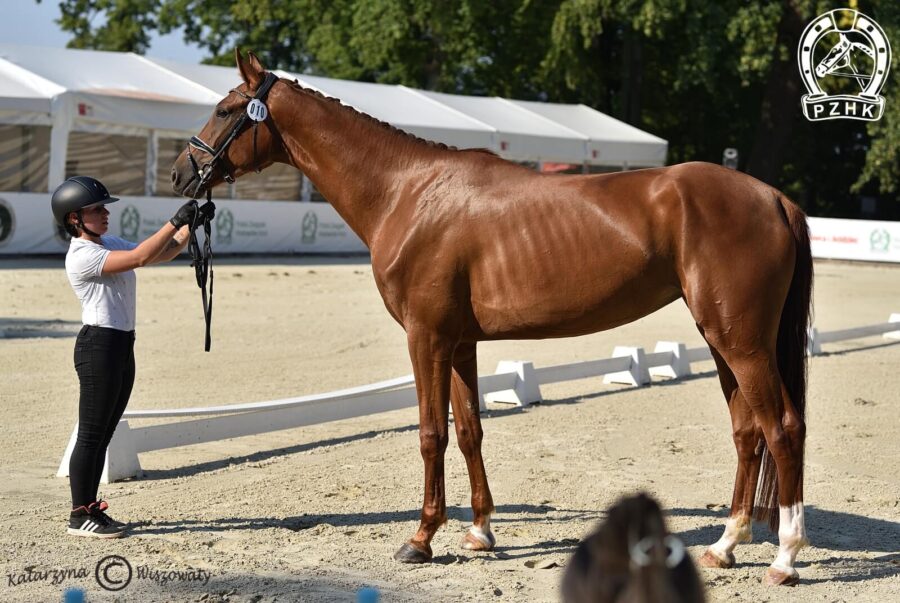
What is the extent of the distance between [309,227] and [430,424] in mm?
21595

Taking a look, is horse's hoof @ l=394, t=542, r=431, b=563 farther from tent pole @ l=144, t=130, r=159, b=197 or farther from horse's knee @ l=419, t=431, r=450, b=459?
tent pole @ l=144, t=130, r=159, b=197

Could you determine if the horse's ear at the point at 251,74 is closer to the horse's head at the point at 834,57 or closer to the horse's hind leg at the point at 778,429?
the horse's hind leg at the point at 778,429

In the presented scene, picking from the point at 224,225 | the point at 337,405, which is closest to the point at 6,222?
the point at 224,225

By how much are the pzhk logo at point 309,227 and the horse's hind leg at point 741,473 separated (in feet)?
70.3

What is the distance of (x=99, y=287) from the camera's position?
570 cm

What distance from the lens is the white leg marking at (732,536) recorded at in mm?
5402

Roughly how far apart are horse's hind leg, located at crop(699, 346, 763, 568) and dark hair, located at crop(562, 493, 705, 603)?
383cm

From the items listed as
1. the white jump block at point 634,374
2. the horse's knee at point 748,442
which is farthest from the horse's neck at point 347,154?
the white jump block at point 634,374

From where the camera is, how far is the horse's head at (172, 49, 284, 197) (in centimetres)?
579

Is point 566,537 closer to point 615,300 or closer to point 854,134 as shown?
point 615,300

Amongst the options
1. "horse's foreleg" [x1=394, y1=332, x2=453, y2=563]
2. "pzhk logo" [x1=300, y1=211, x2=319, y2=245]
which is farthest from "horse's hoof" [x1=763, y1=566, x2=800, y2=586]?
"pzhk logo" [x1=300, y1=211, x2=319, y2=245]

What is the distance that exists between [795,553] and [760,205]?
5.36 feet

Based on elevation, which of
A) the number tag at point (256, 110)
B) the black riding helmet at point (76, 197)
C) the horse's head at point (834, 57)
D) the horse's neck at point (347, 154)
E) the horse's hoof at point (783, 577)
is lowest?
the horse's hoof at point (783, 577)

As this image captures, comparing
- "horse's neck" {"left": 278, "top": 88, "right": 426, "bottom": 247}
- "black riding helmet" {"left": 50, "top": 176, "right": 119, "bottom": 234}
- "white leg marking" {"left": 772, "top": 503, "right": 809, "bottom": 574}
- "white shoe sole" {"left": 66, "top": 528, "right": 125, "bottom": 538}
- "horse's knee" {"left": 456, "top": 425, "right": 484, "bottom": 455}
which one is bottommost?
"white shoe sole" {"left": 66, "top": 528, "right": 125, "bottom": 538}
